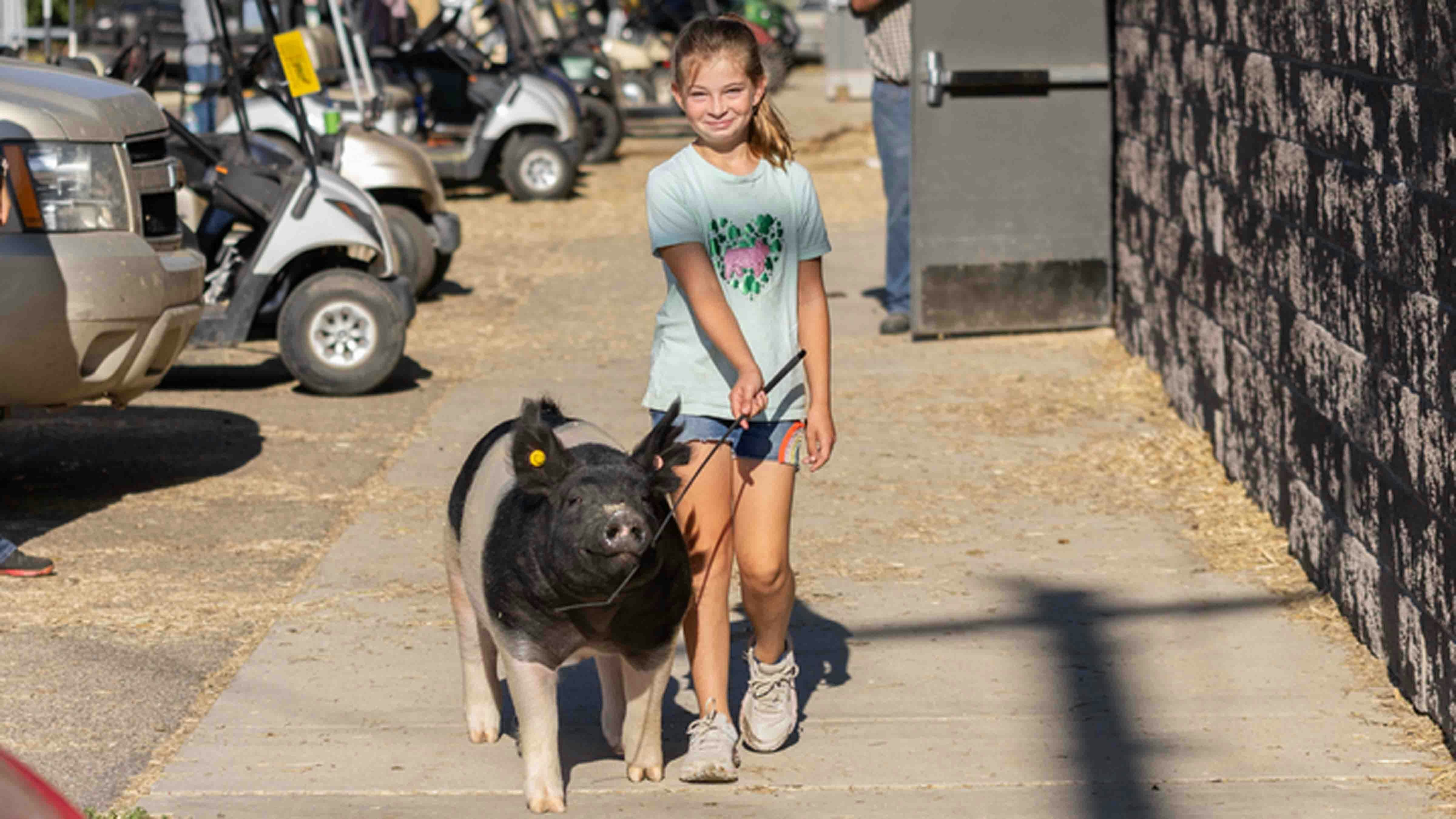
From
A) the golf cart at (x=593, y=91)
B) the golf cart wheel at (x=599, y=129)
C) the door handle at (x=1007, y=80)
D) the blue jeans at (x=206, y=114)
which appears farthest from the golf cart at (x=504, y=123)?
the door handle at (x=1007, y=80)

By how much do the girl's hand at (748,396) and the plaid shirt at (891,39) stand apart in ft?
22.0

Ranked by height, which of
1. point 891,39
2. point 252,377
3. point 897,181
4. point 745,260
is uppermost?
point 891,39

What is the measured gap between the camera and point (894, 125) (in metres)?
11.1

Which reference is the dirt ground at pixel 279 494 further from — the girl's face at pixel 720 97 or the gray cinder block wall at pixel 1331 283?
the girl's face at pixel 720 97

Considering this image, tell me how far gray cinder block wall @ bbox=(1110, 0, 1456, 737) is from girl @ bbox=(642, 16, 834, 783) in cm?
155

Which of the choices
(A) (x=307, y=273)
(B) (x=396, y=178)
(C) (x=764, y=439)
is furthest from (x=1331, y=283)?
(B) (x=396, y=178)

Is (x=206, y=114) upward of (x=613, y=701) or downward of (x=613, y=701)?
upward

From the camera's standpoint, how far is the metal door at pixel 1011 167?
1047 cm

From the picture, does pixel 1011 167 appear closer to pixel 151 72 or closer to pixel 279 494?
pixel 151 72

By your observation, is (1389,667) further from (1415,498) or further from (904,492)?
(904,492)

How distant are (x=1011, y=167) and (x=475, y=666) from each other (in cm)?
655

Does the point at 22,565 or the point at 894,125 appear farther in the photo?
the point at 894,125

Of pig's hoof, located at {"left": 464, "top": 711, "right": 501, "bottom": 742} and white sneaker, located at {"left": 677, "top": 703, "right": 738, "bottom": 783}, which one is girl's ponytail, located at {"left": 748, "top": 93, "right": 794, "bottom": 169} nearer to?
white sneaker, located at {"left": 677, "top": 703, "right": 738, "bottom": 783}

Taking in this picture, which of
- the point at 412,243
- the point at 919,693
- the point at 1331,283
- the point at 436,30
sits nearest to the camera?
the point at 919,693
